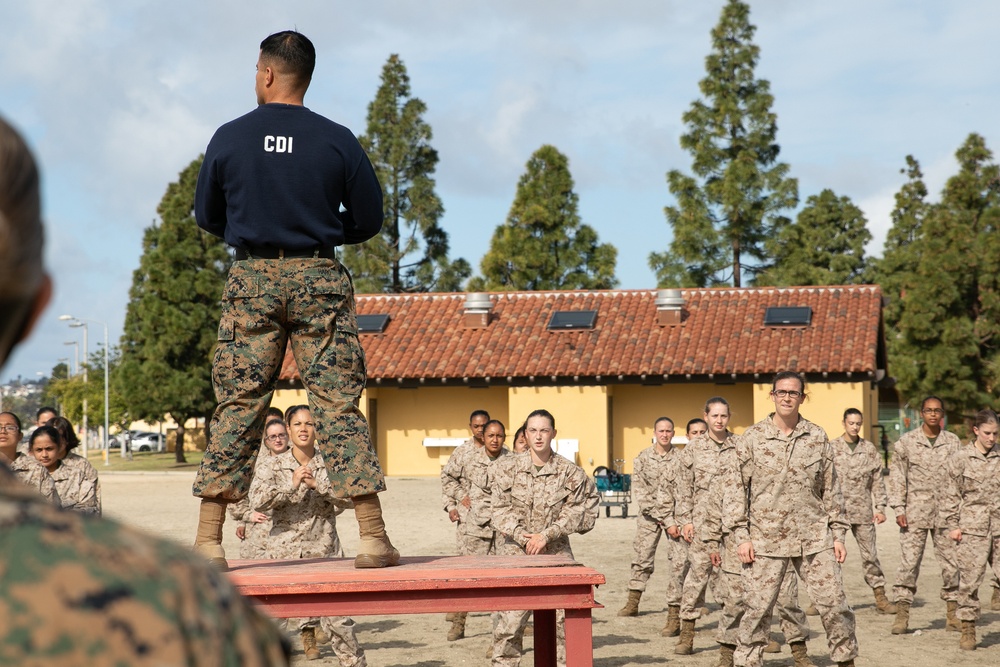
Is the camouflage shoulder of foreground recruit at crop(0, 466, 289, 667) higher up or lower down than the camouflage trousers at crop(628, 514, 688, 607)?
higher up

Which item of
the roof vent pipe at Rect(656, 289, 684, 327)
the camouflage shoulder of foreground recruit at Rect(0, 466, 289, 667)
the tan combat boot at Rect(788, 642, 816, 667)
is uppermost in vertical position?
the roof vent pipe at Rect(656, 289, 684, 327)

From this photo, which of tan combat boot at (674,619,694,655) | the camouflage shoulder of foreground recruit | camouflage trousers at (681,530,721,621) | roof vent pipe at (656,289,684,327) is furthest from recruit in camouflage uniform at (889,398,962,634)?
roof vent pipe at (656,289,684,327)

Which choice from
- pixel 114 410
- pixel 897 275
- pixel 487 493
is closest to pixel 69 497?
pixel 487 493

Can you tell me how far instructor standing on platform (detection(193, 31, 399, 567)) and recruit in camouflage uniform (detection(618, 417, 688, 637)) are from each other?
7.63 meters

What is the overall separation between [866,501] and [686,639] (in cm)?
342

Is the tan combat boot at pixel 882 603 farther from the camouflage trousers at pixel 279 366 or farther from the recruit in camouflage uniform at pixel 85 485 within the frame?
the camouflage trousers at pixel 279 366

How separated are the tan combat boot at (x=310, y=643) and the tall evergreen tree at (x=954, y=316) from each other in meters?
27.2

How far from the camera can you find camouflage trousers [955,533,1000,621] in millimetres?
12008

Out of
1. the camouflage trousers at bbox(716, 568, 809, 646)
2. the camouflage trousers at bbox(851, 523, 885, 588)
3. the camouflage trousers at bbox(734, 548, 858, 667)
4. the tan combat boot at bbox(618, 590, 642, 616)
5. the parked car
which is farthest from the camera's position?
the parked car

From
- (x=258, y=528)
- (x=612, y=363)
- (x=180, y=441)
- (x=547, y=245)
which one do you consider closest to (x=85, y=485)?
(x=258, y=528)

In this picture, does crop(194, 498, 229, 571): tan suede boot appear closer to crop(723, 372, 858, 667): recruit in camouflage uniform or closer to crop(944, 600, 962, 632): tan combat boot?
crop(723, 372, 858, 667): recruit in camouflage uniform

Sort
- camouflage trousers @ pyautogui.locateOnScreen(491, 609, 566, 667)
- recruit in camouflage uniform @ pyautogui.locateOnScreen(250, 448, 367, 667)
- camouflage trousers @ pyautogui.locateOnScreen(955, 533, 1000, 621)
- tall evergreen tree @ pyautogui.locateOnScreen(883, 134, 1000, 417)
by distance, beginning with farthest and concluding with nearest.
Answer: tall evergreen tree @ pyautogui.locateOnScreen(883, 134, 1000, 417)
camouflage trousers @ pyautogui.locateOnScreen(955, 533, 1000, 621)
recruit in camouflage uniform @ pyautogui.locateOnScreen(250, 448, 367, 667)
camouflage trousers @ pyautogui.locateOnScreen(491, 609, 566, 667)

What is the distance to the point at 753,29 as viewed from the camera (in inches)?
1790

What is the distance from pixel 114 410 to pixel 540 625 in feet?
187
